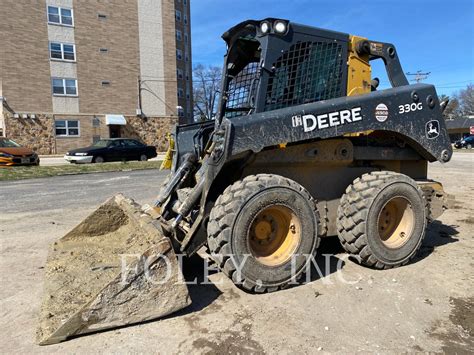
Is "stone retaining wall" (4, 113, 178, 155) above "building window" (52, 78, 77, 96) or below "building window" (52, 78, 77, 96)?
below

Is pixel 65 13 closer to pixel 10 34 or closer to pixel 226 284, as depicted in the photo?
pixel 10 34

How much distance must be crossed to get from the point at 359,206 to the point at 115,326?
8.56ft

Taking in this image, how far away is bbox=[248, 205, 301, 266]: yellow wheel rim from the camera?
3646 mm

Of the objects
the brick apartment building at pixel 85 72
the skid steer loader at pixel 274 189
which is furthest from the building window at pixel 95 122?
the skid steer loader at pixel 274 189

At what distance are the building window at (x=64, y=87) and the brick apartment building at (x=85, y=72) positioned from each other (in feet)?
0.24

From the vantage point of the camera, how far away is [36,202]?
836 centimetres

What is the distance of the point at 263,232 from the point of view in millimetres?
3750

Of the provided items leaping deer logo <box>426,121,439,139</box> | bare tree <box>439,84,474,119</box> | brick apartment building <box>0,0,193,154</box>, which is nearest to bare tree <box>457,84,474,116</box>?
bare tree <box>439,84,474,119</box>

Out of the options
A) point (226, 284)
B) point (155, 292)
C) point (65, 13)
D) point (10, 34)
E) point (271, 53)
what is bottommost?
point (226, 284)

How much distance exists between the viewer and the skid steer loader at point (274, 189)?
3.04 metres

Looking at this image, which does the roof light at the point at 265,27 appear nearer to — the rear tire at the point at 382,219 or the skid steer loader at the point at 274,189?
the skid steer loader at the point at 274,189

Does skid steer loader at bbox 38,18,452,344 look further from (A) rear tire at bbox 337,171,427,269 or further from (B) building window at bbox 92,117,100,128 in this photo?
(B) building window at bbox 92,117,100,128

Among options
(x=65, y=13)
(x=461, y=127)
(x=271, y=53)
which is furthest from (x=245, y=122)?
(x=461, y=127)

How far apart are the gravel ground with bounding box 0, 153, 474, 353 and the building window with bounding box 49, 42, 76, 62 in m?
29.1
